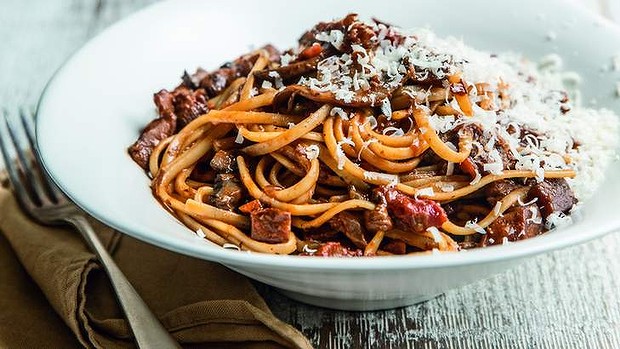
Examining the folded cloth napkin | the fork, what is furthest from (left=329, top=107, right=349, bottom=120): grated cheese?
the fork

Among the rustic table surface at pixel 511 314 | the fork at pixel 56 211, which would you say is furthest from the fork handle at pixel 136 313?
the rustic table surface at pixel 511 314

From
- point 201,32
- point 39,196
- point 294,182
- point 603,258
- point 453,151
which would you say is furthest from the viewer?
point 201,32

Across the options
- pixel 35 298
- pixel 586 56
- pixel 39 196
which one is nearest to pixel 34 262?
pixel 35 298

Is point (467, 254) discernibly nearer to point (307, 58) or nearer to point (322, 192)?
point (322, 192)

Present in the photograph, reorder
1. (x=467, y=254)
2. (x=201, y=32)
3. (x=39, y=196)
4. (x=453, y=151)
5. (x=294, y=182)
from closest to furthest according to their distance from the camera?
(x=467, y=254) < (x=453, y=151) < (x=294, y=182) < (x=39, y=196) < (x=201, y=32)

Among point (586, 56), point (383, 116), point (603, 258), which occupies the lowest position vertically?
point (603, 258)

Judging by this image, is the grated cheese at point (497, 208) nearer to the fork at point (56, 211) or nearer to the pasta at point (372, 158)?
the pasta at point (372, 158)

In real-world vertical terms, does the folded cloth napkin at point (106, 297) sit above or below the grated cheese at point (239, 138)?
below
